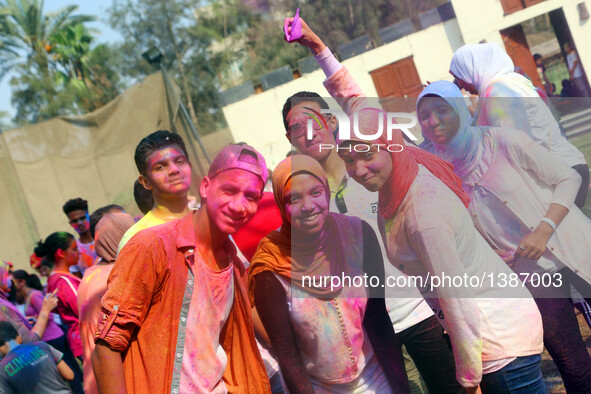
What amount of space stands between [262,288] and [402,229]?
600mm

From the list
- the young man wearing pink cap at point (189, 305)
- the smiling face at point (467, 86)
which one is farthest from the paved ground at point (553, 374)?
the young man wearing pink cap at point (189, 305)

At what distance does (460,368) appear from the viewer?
2301 millimetres

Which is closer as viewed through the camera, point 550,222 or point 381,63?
point 550,222

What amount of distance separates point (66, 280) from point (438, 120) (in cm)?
347

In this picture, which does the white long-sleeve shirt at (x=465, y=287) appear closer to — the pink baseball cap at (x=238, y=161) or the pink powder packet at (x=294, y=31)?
the pink baseball cap at (x=238, y=161)

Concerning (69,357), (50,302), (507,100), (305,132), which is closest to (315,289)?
(305,132)

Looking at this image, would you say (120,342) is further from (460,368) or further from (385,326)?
(460,368)

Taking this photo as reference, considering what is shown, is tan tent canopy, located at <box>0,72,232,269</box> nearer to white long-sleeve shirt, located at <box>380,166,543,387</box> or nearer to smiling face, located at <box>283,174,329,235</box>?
smiling face, located at <box>283,174,329,235</box>

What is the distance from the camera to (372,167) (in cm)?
240

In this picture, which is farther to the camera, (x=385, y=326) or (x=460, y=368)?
(x=385, y=326)

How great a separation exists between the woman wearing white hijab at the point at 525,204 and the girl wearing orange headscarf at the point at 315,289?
49 cm

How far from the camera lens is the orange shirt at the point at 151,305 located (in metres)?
2.19

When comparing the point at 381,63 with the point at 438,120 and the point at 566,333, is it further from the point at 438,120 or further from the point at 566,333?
the point at 566,333

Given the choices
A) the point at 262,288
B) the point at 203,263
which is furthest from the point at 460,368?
the point at 203,263
